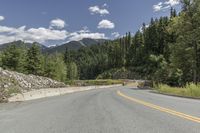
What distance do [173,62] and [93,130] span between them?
48724mm

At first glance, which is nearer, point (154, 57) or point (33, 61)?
point (33, 61)

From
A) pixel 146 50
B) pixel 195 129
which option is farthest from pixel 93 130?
pixel 146 50

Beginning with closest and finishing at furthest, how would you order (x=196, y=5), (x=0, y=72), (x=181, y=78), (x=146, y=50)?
(x=0, y=72), (x=196, y=5), (x=181, y=78), (x=146, y=50)

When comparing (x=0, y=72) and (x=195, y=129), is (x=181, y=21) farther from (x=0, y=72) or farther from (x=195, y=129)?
(x=195, y=129)

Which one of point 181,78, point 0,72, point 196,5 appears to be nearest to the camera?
point 0,72

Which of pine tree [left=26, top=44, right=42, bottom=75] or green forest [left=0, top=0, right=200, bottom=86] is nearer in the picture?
green forest [left=0, top=0, right=200, bottom=86]

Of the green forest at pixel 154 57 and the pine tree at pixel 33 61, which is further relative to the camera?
the pine tree at pixel 33 61

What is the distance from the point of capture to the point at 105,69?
198250mm

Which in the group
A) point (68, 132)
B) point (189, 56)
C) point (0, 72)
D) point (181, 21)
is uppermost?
point (181, 21)

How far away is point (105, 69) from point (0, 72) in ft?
542

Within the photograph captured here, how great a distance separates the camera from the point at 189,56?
52969 millimetres

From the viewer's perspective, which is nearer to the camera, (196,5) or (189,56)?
(196,5)

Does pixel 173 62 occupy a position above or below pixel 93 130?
above

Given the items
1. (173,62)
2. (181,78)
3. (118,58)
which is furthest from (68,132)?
(118,58)
